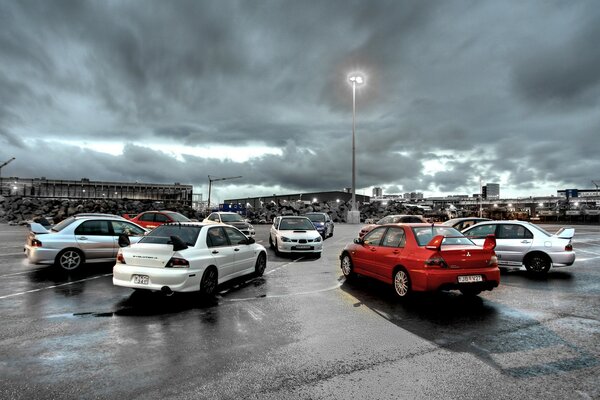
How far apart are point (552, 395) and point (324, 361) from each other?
7.34 ft

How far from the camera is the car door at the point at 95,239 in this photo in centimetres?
981

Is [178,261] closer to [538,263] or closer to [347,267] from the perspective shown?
[347,267]

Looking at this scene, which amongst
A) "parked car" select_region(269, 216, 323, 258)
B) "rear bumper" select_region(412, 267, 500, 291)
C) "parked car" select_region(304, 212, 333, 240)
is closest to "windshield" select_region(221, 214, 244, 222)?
"parked car" select_region(304, 212, 333, 240)

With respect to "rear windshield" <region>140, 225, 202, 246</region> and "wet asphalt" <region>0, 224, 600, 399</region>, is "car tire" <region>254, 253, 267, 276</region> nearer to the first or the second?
"wet asphalt" <region>0, 224, 600, 399</region>

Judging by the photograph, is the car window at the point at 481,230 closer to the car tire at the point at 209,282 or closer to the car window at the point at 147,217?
the car tire at the point at 209,282

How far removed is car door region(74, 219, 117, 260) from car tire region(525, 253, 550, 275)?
40.2ft

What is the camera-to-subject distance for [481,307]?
646cm

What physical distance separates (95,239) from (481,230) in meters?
11.7

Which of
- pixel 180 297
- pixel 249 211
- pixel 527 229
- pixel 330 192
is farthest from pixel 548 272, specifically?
pixel 330 192

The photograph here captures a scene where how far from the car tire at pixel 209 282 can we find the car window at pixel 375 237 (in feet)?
12.3

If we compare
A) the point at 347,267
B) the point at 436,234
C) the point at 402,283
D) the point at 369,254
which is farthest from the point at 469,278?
the point at 347,267

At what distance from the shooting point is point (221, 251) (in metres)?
7.61

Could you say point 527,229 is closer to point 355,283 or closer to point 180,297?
point 355,283

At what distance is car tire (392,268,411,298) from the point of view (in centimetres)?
675
